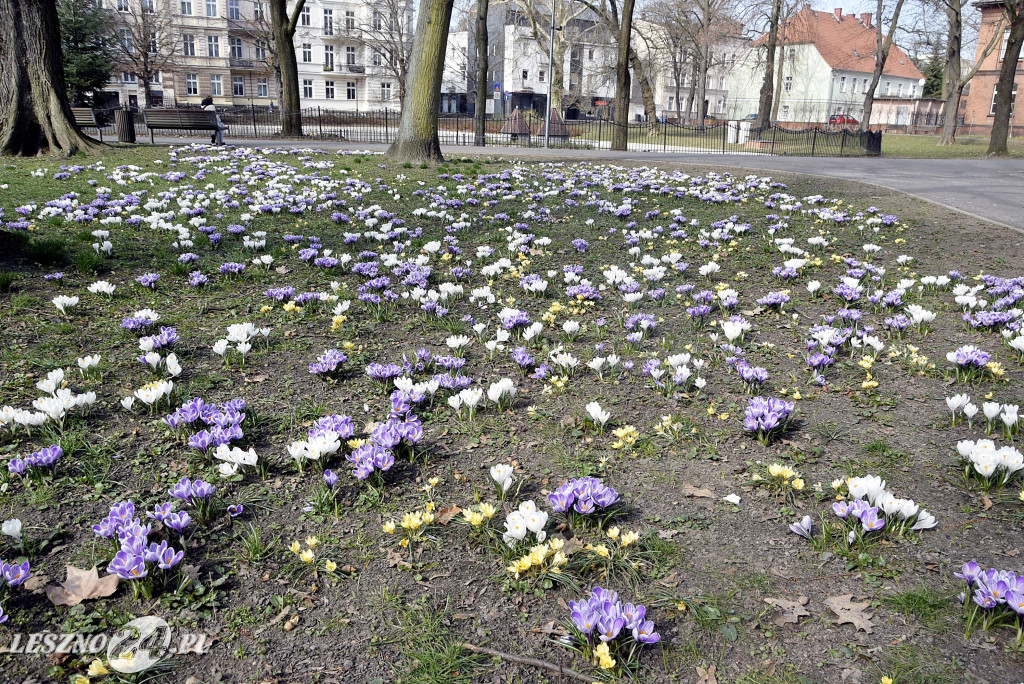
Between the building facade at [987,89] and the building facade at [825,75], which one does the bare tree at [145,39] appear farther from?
the building facade at [987,89]

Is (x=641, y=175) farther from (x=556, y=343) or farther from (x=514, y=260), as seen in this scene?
(x=556, y=343)

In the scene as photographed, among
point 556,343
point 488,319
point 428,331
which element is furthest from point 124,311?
point 556,343

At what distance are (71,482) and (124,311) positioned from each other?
2163mm

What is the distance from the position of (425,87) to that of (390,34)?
169ft

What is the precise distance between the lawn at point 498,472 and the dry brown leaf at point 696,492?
33mm

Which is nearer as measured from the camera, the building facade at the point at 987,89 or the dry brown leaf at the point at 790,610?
the dry brown leaf at the point at 790,610

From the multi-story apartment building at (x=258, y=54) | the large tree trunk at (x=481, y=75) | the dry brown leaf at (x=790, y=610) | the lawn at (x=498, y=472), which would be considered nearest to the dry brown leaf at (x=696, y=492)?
the lawn at (x=498, y=472)

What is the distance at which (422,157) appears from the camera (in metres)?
12.8

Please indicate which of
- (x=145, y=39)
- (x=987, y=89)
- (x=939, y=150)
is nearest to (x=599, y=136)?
(x=939, y=150)

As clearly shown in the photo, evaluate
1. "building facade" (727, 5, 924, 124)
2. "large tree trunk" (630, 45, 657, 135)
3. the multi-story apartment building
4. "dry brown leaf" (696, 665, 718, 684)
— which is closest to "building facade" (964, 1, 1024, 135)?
"building facade" (727, 5, 924, 124)

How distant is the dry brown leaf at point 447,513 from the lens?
2.52m

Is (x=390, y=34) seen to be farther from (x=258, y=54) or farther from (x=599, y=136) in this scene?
(x=599, y=136)

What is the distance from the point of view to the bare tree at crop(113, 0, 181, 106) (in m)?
48.9

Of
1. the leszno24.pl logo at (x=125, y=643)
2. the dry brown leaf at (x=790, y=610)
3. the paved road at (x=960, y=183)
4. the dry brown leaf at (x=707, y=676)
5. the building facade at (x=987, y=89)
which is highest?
the building facade at (x=987, y=89)
